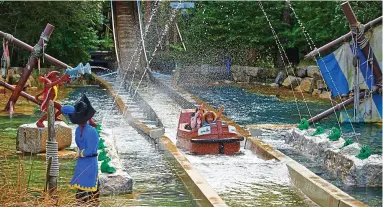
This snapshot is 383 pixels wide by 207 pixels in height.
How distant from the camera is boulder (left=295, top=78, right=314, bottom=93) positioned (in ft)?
104

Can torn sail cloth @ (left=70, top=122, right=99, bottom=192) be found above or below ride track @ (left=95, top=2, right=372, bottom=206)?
above

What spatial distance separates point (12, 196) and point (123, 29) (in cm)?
3215

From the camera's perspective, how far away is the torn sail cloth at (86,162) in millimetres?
9266

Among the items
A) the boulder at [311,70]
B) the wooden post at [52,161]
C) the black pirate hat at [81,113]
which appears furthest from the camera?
the boulder at [311,70]

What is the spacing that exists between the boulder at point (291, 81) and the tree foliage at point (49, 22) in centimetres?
877

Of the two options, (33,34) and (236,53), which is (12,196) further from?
(236,53)

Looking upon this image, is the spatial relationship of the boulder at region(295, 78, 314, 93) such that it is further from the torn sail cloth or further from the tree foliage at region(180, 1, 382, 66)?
the torn sail cloth

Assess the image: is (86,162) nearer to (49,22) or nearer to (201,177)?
(201,177)

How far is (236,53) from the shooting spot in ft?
128

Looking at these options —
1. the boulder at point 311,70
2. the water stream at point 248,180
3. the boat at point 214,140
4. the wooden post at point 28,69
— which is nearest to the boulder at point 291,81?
the boulder at point 311,70

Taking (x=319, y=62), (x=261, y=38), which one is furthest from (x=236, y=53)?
(x=319, y=62)

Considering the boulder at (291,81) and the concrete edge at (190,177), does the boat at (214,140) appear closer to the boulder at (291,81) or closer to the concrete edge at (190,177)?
the concrete edge at (190,177)

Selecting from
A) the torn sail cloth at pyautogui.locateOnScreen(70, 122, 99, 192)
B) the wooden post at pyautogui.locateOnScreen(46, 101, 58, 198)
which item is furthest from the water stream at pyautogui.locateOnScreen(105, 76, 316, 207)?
A: the wooden post at pyautogui.locateOnScreen(46, 101, 58, 198)

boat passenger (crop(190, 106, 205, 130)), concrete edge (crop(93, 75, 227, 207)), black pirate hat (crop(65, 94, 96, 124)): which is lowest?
concrete edge (crop(93, 75, 227, 207))
